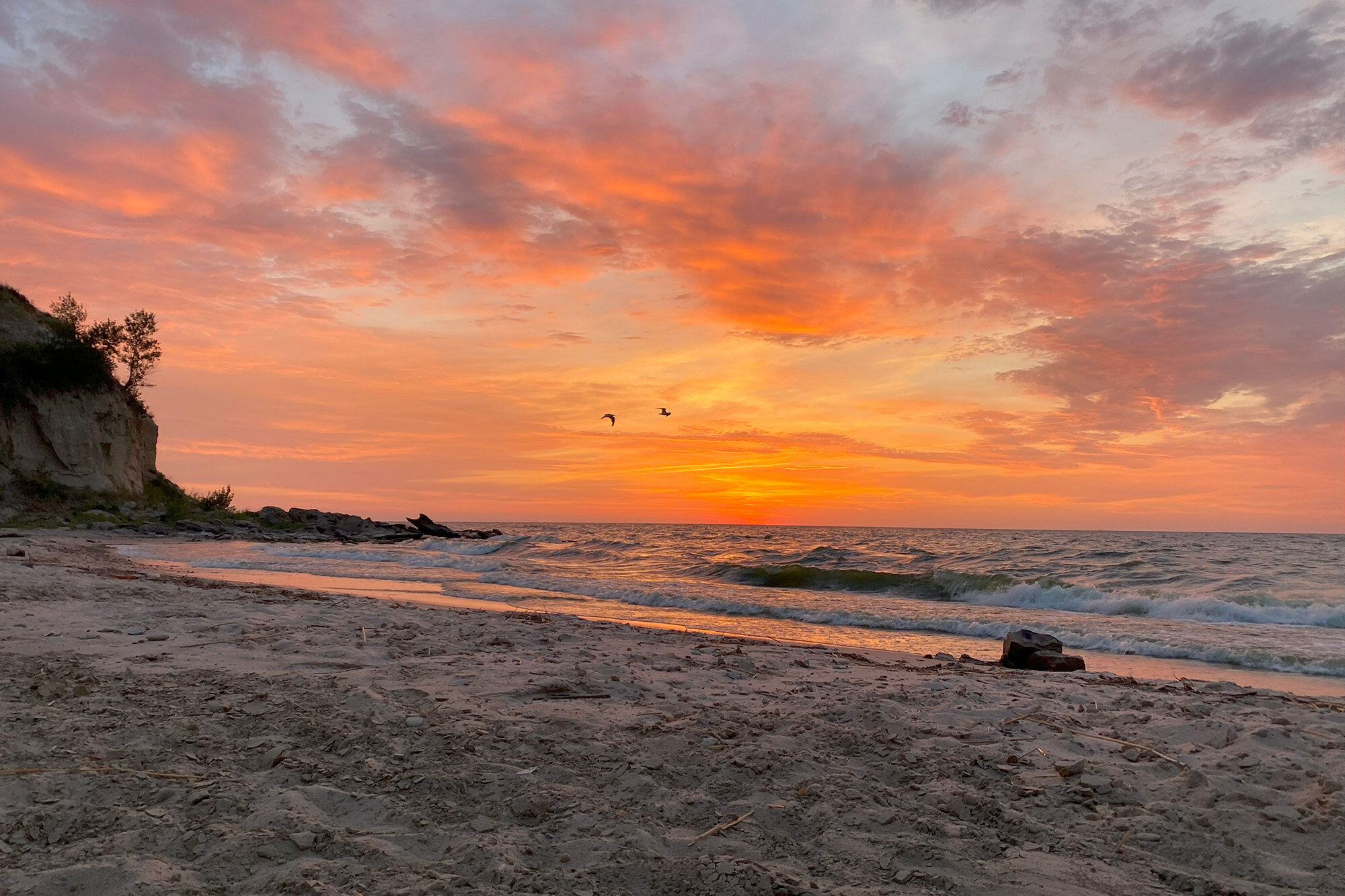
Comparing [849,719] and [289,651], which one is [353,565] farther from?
[849,719]

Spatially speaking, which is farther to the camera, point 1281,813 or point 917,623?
point 917,623

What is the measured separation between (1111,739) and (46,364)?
124 feet

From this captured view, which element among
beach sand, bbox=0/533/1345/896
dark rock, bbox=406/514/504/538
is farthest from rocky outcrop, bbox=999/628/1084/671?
dark rock, bbox=406/514/504/538

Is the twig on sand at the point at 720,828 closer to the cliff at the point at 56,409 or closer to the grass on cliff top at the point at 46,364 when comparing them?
the cliff at the point at 56,409

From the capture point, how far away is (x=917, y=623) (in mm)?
12352

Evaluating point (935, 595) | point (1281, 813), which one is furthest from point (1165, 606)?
point (1281, 813)

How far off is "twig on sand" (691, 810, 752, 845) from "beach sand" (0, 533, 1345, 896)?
0.07 ft

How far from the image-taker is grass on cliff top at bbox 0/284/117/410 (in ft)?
91.1

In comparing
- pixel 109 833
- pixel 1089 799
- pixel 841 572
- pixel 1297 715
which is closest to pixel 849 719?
pixel 1089 799

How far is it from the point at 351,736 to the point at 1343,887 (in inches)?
184

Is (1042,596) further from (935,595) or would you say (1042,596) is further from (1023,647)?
(1023,647)

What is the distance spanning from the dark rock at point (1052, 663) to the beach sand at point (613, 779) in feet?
4.97

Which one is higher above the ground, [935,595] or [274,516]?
[274,516]

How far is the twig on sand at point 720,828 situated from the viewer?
312 centimetres
